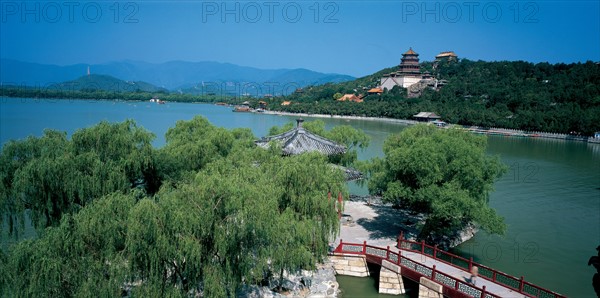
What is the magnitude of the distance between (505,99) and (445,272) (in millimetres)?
64654

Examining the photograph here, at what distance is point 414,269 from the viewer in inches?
399

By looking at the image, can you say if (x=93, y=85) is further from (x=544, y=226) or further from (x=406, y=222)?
(x=544, y=226)

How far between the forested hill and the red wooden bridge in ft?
159

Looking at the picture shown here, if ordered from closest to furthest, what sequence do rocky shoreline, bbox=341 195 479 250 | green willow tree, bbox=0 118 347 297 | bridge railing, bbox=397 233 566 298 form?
green willow tree, bbox=0 118 347 297, bridge railing, bbox=397 233 566 298, rocky shoreline, bbox=341 195 479 250

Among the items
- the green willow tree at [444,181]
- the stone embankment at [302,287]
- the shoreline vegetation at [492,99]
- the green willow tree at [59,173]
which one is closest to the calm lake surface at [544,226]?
the stone embankment at [302,287]

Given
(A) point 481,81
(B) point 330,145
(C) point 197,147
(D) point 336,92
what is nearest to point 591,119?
(A) point 481,81

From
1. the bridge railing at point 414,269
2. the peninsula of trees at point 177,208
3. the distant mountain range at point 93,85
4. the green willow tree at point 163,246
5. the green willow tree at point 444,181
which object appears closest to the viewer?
the green willow tree at point 163,246

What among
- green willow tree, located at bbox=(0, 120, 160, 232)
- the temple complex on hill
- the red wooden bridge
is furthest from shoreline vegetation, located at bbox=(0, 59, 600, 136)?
green willow tree, located at bbox=(0, 120, 160, 232)

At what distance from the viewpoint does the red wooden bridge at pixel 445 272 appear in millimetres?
8961

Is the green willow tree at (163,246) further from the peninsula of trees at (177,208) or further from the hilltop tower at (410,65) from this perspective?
the hilltop tower at (410,65)

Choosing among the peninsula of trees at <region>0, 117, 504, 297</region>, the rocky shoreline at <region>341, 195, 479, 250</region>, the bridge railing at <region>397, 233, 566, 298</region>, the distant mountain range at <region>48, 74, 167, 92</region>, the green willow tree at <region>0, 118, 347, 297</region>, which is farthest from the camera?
the distant mountain range at <region>48, 74, 167, 92</region>

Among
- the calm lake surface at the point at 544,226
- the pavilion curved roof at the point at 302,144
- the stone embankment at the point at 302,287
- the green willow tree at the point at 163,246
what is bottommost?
the calm lake surface at the point at 544,226

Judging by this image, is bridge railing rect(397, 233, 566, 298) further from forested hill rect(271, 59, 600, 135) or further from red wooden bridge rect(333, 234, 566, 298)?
forested hill rect(271, 59, 600, 135)

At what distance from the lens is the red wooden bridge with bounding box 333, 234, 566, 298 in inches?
353
